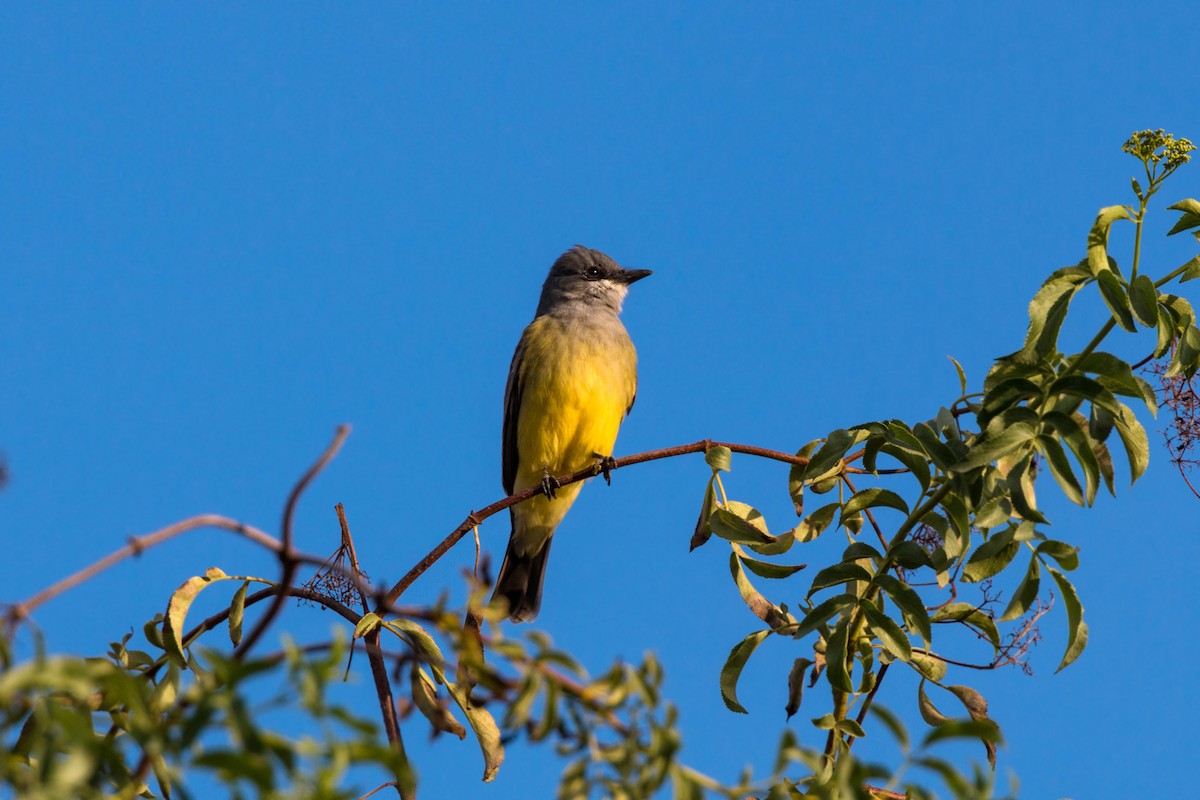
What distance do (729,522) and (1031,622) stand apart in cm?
78

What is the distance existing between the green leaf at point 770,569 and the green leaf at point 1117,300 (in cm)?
102

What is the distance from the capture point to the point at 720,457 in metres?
3.36

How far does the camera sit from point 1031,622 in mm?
3135

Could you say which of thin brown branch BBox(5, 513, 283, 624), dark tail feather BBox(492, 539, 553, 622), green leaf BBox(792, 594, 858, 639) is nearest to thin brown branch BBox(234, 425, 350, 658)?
thin brown branch BBox(5, 513, 283, 624)

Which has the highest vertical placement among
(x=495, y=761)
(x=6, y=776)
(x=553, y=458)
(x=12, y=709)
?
(x=553, y=458)

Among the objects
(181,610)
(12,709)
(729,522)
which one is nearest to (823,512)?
(729,522)

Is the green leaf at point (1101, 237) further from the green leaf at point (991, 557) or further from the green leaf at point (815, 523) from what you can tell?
the green leaf at point (815, 523)

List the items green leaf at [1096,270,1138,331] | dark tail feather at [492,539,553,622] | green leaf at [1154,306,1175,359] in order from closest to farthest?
green leaf at [1096,270,1138,331] < green leaf at [1154,306,1175,359] < dark tail feather at [492,539,553,622]

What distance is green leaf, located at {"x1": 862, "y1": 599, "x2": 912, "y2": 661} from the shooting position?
270 centimetres

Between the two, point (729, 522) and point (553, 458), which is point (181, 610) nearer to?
point (729, 522)

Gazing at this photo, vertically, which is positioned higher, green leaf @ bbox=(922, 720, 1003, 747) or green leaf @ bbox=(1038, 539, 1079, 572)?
green leaf @ bbox=(1038, 539, 1079, 572)

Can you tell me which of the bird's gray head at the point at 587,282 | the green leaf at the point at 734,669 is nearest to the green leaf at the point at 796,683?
the green leaf at the point at 734,669

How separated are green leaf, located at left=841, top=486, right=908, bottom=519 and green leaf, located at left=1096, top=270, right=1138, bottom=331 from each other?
659mm

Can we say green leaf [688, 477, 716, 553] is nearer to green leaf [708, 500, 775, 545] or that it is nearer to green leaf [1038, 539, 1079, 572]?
green leaf [708, 500, 775, 545]
